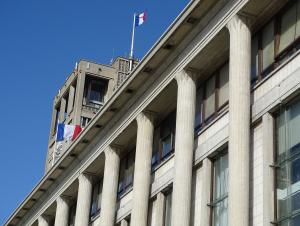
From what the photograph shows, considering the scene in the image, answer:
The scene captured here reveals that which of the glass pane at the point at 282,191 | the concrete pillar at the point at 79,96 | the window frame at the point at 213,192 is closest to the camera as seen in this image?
the glass pane at the point at 282,191

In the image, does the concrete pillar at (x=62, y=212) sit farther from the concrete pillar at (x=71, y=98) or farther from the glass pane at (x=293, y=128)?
the concrete pillar at (x=71, y=98)

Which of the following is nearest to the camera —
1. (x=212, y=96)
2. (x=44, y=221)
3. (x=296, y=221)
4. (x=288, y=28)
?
(x=296, y=221)

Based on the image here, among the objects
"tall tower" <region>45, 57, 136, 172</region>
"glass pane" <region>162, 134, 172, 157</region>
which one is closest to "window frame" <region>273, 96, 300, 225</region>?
"glass pane" <region>162, 134, 172, 157</region>

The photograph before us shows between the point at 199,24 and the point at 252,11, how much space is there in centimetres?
369

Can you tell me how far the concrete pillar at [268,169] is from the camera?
26.3m

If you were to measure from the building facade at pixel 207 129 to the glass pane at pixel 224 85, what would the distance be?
56mm

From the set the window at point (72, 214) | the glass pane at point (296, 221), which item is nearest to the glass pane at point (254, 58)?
the glass pane at point (296, 221)

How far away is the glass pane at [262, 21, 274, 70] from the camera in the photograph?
30219 millimetres

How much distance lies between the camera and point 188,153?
1302 inches

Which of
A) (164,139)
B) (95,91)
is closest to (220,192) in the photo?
(164,139)

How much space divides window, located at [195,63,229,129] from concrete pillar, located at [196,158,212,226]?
2.52m

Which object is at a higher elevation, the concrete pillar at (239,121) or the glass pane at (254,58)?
the glass pane at (254,58)

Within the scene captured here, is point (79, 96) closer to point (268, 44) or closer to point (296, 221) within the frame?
point (268, 44)

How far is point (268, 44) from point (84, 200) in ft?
63.7
